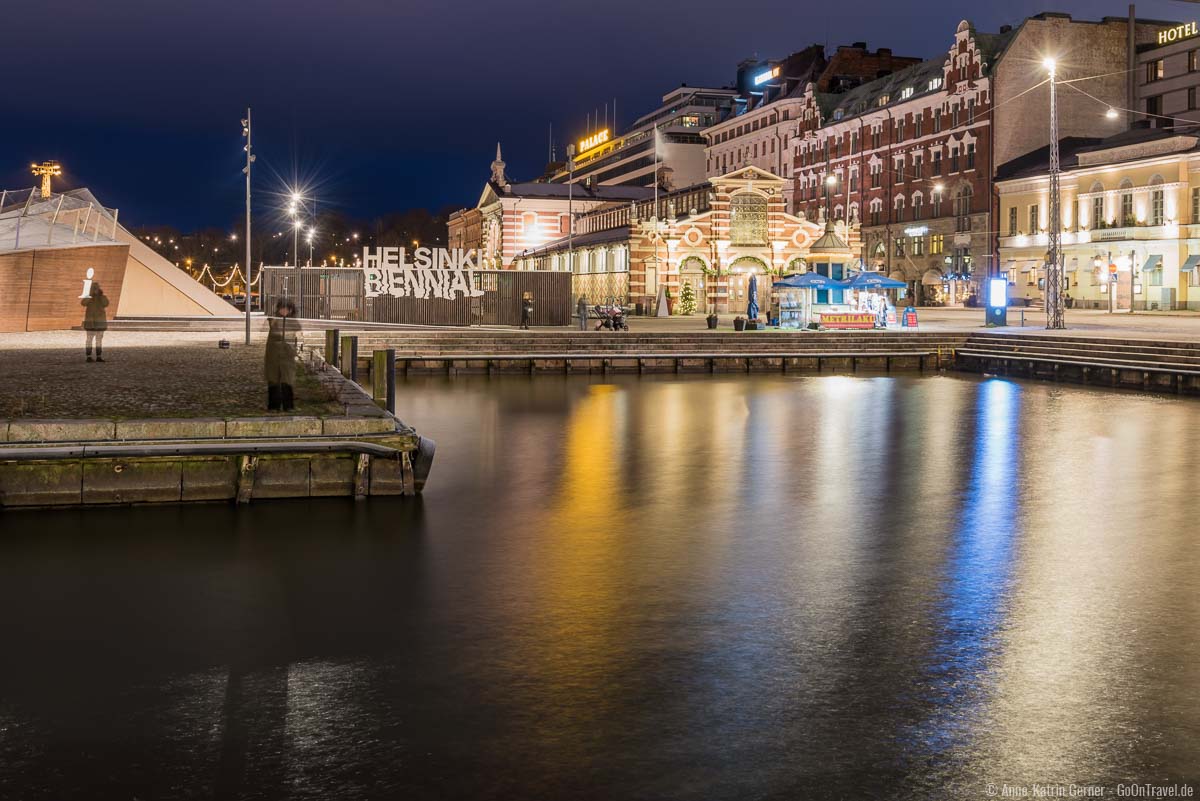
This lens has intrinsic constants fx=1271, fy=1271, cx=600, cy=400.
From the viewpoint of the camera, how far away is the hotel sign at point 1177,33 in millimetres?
79500

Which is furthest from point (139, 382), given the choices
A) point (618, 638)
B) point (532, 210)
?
point (532, 210)

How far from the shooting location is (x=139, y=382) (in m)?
23.2

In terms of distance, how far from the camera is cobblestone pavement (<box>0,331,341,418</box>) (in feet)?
59.8

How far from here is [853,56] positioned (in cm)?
11331

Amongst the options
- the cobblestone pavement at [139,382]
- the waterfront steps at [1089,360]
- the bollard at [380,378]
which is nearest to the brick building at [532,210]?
the waterfront steps at [1089,360]

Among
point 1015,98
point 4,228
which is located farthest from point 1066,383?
point 1015,98

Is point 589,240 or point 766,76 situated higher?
point 766,76

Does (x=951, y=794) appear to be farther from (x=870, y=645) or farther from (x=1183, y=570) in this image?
(x=1183, y=570)

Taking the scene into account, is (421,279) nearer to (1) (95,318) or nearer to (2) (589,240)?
(1) (95,318)

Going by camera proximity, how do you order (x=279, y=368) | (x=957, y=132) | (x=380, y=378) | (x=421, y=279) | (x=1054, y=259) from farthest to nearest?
(x=957, y=132) < (x=421, y=279) < (x=1054, y=259) < (x=380, y=378) < (x=279, y=368)

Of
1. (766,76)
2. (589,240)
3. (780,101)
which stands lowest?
(589,240)

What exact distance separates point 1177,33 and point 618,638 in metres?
83.4

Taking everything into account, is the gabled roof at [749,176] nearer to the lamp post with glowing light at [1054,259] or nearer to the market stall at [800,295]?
the market stall at [800,295]

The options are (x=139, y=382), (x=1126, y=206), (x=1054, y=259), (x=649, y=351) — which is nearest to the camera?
(x=139, y=382)
